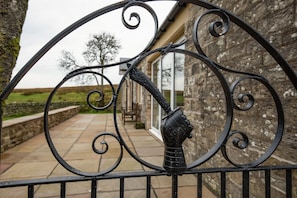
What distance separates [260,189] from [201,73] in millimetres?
1285

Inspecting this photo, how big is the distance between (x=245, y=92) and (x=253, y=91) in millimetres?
97

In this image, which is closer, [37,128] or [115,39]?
[37,128]

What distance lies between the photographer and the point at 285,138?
1116 millimetres

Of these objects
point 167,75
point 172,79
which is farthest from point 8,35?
point 167,75

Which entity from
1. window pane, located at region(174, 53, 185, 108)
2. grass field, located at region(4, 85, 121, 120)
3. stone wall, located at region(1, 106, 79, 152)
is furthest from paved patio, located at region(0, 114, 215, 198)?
grass field, located at region(4, 85, 121, 120)

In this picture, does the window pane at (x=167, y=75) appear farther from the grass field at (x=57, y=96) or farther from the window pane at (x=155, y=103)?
the grass field at (x=57, y=96)

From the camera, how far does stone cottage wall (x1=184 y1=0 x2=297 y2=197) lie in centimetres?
111

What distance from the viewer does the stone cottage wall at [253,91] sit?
1106 millimetres

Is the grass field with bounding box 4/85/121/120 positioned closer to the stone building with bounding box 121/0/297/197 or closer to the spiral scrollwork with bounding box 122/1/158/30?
the stone building with bounding box 121/0/297/197

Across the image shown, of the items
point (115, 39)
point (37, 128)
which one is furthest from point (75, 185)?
point (115, 39)

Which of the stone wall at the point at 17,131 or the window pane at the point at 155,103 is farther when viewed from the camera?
the window pane at the point at 155,103

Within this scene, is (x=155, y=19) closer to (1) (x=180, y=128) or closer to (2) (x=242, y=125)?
(1) (x=180, y=128)

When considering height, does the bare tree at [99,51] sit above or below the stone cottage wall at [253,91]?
above

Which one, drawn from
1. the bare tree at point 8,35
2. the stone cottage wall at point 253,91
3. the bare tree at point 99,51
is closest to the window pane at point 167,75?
the stone cottage wall at point 253,91
